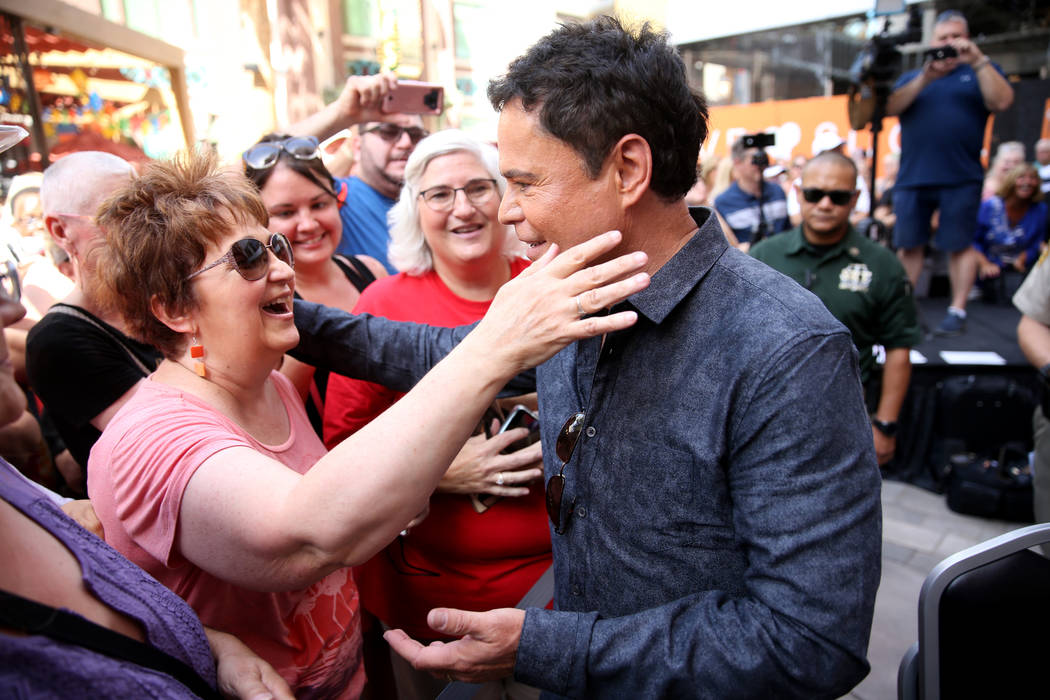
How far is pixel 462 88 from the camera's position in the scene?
53.7ft

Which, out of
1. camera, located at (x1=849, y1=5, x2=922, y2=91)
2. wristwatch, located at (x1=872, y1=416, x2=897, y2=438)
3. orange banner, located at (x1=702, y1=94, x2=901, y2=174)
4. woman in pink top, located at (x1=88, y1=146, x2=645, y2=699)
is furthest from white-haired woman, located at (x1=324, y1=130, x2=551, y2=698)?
orange banner, located at (x1=702, y1=94, x2=901, y2=174)

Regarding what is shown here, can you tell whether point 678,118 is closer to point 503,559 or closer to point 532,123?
point 532,123

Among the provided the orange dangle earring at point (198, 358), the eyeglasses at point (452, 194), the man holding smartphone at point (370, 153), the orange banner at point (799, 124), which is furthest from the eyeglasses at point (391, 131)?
the orange banner at point (799, 124)

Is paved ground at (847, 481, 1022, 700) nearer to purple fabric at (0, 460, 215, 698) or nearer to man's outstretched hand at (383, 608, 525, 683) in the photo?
man's outstretched hand at (383, 608, 525, 683)

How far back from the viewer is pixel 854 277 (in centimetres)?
343

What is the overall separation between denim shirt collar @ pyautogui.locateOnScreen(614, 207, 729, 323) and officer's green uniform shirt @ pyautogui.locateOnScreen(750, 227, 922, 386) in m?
2.39

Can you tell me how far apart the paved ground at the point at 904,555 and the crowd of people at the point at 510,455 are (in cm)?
209

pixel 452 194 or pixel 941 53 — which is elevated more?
pixel 941 53

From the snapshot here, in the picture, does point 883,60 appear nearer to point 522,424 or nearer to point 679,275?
point 522,424

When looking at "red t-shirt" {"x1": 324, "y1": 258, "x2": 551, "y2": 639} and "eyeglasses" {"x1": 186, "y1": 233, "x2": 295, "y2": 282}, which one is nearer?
"eyeglasses" {"x1": 186, "y1": 233, "x2": 295, "y2": 282}

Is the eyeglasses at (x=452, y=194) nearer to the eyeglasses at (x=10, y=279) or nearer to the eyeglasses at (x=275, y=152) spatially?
the eyeglasses at (x=275, y=152)

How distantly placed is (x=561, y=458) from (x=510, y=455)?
0.41m

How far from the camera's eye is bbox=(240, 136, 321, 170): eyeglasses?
7.57 ft

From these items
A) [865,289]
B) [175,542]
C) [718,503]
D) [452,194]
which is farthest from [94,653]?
[865,289]
